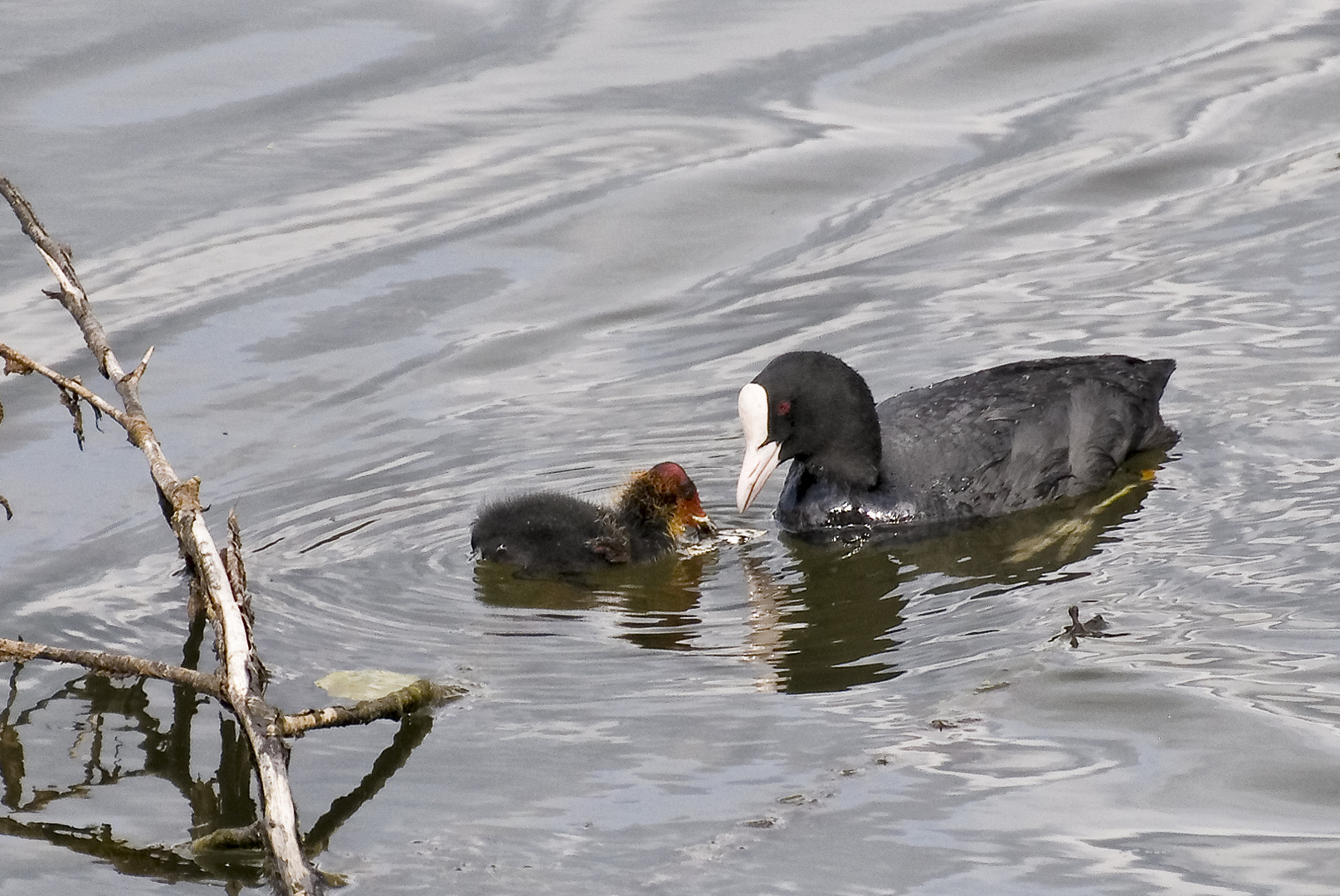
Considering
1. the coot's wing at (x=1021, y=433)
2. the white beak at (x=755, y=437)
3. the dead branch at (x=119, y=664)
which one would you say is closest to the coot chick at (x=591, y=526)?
the white beak at (x=755, y=437)

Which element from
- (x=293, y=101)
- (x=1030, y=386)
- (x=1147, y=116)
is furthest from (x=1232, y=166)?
(x=293, y=101)

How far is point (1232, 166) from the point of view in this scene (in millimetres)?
9414

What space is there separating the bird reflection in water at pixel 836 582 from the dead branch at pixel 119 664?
1.36 meters

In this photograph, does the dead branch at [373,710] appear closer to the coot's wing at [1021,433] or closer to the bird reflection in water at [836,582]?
the bird reflection in water at [836,582]

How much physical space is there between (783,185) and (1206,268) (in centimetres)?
211

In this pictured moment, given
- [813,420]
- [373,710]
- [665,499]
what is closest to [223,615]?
[373,710]

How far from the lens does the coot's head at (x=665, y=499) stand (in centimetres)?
592

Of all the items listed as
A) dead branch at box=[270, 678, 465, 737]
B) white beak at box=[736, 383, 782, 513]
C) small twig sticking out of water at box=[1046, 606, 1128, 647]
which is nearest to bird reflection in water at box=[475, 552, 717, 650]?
white beak at box=[736, 383, 782, 513]

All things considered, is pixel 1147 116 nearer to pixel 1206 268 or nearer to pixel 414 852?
pixel 1206 268

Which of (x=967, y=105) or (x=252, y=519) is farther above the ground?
(x=967, y=105)

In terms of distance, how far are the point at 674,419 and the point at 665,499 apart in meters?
1.05

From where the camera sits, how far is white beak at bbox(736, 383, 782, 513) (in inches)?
244

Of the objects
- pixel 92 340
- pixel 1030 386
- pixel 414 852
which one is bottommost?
pixel 414 852

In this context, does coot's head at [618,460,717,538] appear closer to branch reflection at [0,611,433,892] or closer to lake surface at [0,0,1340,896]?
lake surface at [0,0,1340,896]
